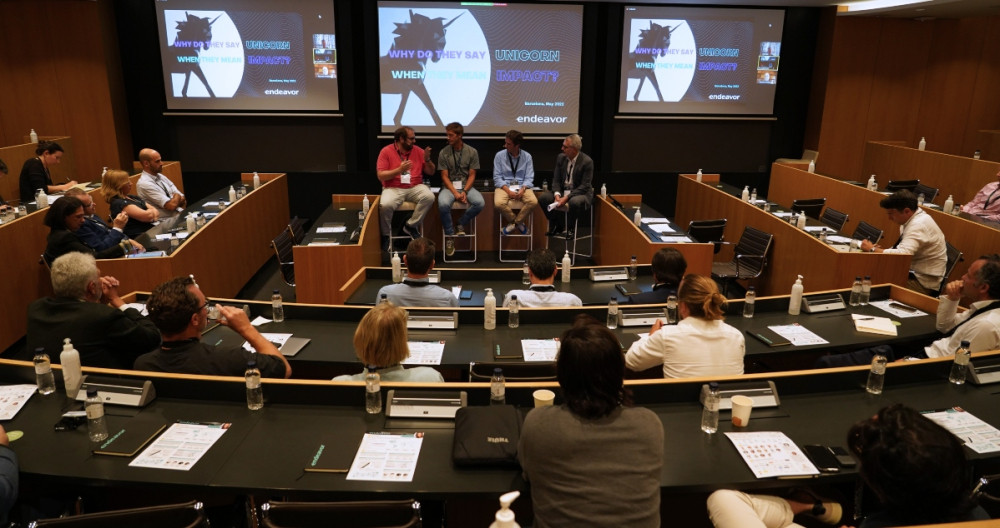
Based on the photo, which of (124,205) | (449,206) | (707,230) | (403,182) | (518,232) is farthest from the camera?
(518,232)

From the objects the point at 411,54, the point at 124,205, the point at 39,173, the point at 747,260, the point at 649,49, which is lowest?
the point at 747,260

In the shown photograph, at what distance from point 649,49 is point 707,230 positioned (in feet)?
12.6

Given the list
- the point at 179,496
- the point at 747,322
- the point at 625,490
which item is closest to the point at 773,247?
the point at 747,322

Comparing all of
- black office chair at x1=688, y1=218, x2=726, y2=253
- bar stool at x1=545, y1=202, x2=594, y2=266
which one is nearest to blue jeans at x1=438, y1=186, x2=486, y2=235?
bar stool at x1=545, y1=202, x2=594, y2=266

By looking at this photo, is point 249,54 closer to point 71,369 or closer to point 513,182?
point 513,182

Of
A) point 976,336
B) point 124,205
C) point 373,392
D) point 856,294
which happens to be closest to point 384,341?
point 373,392

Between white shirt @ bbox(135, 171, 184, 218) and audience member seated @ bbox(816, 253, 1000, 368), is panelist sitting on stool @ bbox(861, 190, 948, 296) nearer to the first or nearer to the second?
audience member seated @ bbox(816, 253, 1000, 368)

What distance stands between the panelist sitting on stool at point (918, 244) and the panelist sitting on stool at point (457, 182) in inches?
167

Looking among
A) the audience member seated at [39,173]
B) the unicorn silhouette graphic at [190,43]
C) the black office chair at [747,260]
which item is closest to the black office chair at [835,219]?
the black office chair at [747,260]

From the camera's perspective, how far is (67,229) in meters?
4.82

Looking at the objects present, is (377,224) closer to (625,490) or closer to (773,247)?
(773,247)

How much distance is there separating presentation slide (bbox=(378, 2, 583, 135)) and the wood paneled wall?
4.12 metres

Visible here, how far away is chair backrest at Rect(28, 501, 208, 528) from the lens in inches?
74.6

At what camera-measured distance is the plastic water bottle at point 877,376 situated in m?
2.83
